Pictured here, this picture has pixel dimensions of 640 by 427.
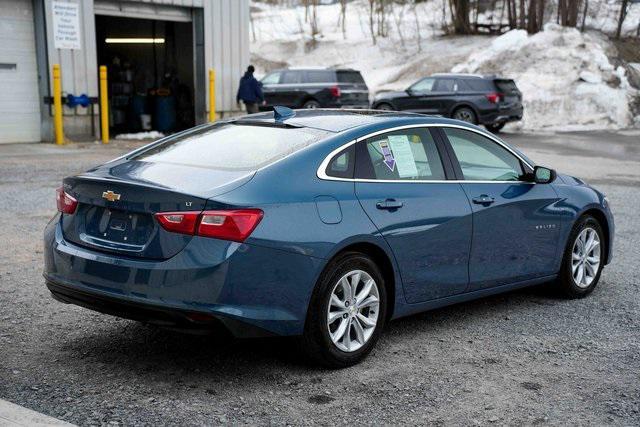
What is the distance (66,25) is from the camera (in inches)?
733

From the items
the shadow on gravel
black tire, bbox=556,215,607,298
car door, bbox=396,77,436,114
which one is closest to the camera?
the shadow on gravel

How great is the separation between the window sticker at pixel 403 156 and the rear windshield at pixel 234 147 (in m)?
0.52

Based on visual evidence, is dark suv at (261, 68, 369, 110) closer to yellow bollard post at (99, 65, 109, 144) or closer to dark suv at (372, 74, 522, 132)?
dark suv at (372, 74, 522, 132)

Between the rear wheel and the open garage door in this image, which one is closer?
the open garage door

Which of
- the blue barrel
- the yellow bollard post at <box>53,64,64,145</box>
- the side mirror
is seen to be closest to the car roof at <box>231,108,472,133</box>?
the side mirror

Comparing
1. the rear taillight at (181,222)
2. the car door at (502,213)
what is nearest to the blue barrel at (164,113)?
the car door at (502,213)

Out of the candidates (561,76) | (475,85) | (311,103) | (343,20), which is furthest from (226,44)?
(343,20)

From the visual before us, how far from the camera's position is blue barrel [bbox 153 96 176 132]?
2316 centimetres

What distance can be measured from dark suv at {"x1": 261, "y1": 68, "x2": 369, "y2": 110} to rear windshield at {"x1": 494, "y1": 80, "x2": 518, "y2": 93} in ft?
14.1

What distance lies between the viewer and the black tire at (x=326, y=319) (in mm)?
4922

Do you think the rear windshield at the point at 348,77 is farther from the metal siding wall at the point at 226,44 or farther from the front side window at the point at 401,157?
the front side window at the point at 401,157

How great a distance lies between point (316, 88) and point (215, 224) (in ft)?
75.1

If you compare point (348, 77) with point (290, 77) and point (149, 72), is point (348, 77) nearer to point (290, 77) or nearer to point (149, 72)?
point (290, 77)

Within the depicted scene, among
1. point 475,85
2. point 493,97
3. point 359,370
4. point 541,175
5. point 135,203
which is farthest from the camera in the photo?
point 475,85
